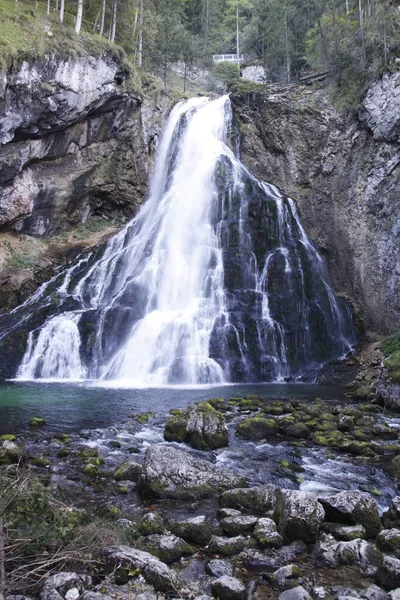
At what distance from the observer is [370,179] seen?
24766 millimetres

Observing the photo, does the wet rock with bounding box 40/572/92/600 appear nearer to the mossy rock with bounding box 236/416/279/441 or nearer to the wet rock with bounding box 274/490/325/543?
the wet rock with bounding box 274/490/325/543

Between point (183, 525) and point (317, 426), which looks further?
point (317, 426)

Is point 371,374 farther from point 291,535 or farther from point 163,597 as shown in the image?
point 163,597

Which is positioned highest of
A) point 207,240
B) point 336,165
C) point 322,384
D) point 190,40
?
point 190,40

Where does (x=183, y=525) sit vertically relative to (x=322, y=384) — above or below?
below

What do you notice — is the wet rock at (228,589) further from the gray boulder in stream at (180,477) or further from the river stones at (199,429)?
the river stones at (199,429)

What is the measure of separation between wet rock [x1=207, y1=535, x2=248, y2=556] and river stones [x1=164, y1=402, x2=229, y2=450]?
403 cm

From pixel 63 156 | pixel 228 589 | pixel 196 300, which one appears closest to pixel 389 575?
pixel 228 589

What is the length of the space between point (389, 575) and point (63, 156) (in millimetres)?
27392

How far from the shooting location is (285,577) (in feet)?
16.7

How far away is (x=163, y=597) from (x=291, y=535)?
2068 millimetres

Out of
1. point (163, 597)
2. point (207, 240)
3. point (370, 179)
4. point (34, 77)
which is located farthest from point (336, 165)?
point (163, 597)

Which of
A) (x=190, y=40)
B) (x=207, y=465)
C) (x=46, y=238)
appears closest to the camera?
(x=207, y=465)

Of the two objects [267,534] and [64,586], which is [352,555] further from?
[64,586]
